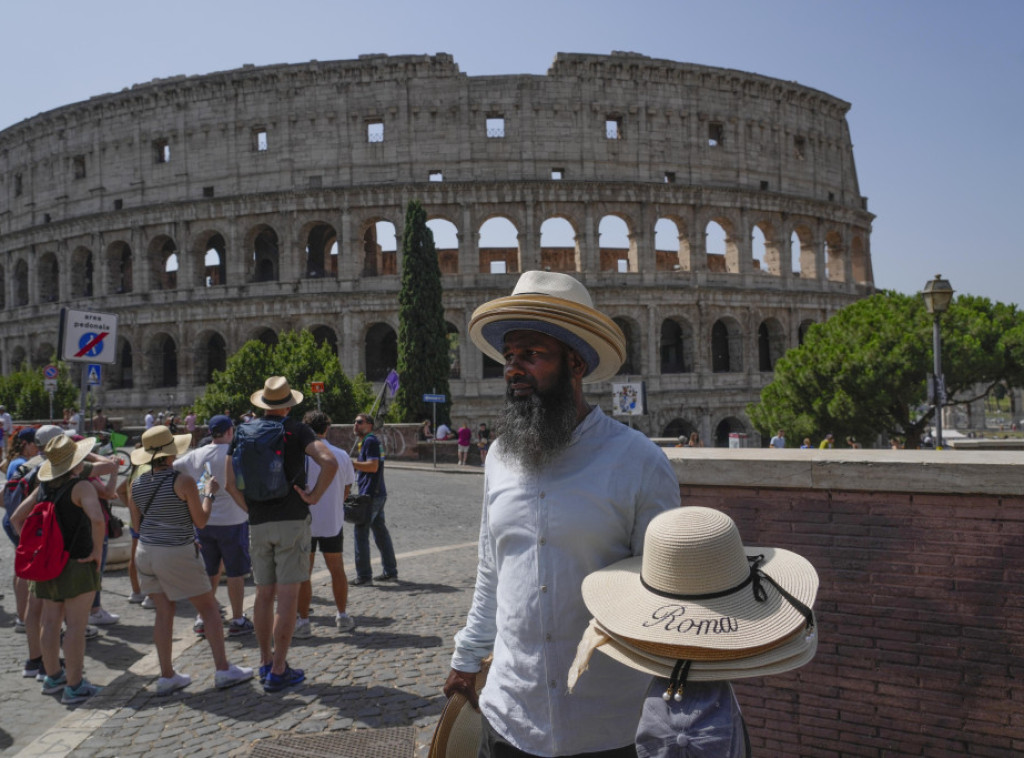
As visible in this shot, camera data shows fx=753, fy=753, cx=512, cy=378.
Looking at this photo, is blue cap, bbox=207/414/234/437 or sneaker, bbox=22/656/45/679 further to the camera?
blue cap, bbox=207/414/234/437

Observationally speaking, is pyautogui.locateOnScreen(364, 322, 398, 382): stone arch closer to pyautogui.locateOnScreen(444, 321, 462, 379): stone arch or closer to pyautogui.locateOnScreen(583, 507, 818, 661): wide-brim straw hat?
pyautogui.locateOnScreen(444, 321, 462, 379): stone arch

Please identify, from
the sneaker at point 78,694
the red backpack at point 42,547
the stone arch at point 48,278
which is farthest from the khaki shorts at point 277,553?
the stone arch at point 48,278

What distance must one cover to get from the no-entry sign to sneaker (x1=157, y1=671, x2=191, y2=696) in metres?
4.03

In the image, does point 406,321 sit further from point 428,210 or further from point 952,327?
point 952,327

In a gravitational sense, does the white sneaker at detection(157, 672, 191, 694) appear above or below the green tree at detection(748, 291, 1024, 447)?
below

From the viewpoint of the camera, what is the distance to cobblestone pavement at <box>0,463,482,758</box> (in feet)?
15.7

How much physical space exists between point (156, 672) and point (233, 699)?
43.3 inches

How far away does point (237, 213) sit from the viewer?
35406mm

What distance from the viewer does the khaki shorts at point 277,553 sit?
543 centimetres

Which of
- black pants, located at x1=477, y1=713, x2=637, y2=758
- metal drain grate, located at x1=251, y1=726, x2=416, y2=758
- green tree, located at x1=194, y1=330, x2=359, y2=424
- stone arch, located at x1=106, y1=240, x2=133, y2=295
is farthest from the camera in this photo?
stone arch, located at x1=106, y1=240, x2=133, y2=295

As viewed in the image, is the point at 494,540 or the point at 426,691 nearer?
the point at 494,540

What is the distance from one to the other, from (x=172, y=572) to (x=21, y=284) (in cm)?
4481

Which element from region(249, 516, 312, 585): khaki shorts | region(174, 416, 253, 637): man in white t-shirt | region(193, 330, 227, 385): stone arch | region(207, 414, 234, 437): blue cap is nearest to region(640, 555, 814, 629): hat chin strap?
region(249, 516, 312, 585): khaki shorts

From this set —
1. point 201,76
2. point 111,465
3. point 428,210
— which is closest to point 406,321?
point 428,210
